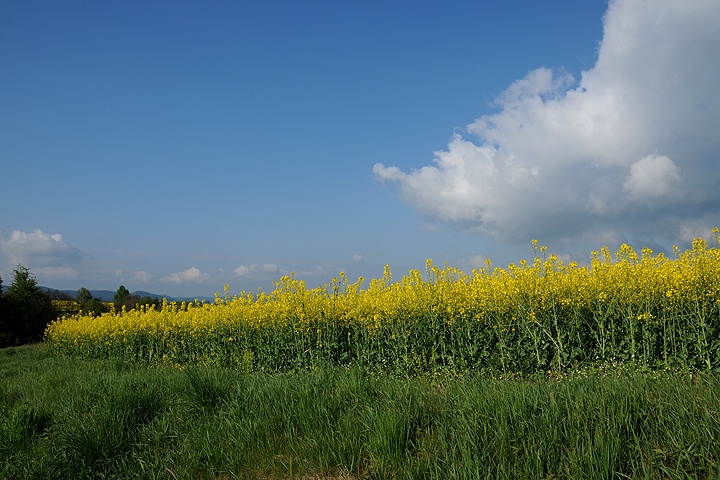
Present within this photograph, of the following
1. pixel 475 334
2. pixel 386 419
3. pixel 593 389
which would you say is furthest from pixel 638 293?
pixel 386 419

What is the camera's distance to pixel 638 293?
26.7 ft

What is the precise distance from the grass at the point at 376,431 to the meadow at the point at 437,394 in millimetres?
17

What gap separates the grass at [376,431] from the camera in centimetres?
296

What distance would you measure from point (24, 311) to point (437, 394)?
34.0 metres

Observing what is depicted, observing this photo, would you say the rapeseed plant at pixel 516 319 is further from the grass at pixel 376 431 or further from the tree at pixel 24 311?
the tree at pixel 24 311

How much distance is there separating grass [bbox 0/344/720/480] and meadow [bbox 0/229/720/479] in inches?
0.7

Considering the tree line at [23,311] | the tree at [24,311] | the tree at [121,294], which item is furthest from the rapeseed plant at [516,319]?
the tree at [121,294]

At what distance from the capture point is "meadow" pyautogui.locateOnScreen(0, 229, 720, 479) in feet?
10.3

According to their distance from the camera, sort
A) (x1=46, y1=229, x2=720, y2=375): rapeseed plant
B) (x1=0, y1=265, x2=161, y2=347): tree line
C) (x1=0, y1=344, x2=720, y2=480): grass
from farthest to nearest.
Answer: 1. (x1=0, y1=265, x2=161, y2=347): tree line
2. (x1=46, y1=229, x2=720, y2=375): rapeseed plant
3. (x1=0, y1=344, x2=720, y2=480): grass

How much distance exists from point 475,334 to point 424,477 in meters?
5.78

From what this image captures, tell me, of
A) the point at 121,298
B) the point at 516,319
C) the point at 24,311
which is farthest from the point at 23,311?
the point at 516,319

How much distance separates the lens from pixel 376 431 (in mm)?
3539

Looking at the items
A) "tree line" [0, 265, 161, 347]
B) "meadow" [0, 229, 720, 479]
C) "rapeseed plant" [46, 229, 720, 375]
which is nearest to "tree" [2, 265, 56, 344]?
"tree line" [0, 265, 161, 347]

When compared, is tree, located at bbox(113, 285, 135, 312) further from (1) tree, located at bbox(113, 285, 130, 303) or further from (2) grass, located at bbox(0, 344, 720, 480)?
(2) grass, located at bbox(0, 344, 720, 480)
